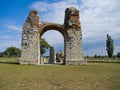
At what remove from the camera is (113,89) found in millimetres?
7766

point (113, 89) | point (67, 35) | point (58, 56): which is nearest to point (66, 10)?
point (67, 35)

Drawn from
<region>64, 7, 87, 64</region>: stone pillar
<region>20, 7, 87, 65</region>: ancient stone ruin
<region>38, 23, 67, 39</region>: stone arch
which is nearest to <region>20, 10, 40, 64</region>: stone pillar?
<region>20, 7, 87, 65</region>: ancient stone ruin

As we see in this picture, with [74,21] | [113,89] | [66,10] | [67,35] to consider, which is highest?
[66,10]

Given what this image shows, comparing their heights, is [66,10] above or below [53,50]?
above

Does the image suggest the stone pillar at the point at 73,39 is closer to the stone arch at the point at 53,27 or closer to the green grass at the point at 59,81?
the stone arch at the point at 53,27

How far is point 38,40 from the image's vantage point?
85.0ft

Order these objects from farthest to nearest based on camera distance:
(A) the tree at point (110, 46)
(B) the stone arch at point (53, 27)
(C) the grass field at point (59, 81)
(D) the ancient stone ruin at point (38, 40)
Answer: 1. (A) the tree at point (110, 46)
2. (B) the stone arch at point (53, 27)
3. (D) the ancient stone ruin at point (38, 40)
4. (C) the grass field at point (59, 81)

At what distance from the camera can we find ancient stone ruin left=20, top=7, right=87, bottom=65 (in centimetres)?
2534

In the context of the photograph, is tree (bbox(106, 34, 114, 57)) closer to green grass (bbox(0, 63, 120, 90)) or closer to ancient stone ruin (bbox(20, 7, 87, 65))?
ancient stone ruin (bbox(20, 7, 87, 65))

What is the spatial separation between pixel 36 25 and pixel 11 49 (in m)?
77.7

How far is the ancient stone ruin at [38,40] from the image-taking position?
25344mm

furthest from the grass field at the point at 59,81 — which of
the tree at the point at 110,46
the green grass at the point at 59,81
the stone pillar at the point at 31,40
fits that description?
the tree at the point at 110,46

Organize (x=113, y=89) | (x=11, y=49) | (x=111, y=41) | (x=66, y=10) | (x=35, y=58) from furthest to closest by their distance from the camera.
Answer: (x=11, y=49)
(x=111, y=41)
(x=66, y=10)
(x=35, y=58)
(x=113, y=89)

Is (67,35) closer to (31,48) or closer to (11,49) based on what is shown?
(31,48)
